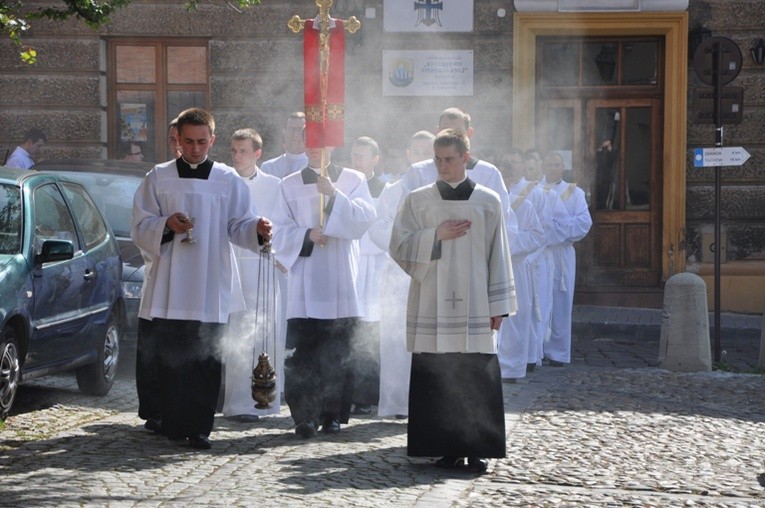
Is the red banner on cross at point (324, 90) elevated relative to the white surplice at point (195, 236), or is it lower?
elevated

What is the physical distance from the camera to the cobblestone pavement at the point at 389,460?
7.08m

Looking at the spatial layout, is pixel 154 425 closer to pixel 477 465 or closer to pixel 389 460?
pixel 389 460

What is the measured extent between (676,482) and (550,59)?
38.7 ft

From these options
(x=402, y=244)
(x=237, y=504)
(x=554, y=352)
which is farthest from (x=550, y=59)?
(x=237, y=504)

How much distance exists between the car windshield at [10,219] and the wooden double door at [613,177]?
9780mm

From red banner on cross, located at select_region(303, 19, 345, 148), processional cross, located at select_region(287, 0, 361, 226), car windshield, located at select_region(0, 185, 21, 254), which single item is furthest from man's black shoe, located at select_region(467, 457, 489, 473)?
car windshield, located at select_region(0, 185, 21, 254)

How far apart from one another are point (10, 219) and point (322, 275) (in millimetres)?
2019

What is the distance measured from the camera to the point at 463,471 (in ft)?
26.3

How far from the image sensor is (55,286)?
33.7ft

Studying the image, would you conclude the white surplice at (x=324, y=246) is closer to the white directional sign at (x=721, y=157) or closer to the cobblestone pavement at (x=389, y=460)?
the cobblestone pavement at (x=389, y=460)

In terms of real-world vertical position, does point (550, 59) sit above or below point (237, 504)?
above

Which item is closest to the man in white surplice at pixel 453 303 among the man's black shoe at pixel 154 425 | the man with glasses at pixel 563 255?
the man's black shoe at pixel 154 425

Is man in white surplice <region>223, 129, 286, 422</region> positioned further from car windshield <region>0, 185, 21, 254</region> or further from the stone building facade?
the stone building facade

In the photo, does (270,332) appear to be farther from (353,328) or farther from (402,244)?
(402,244)
